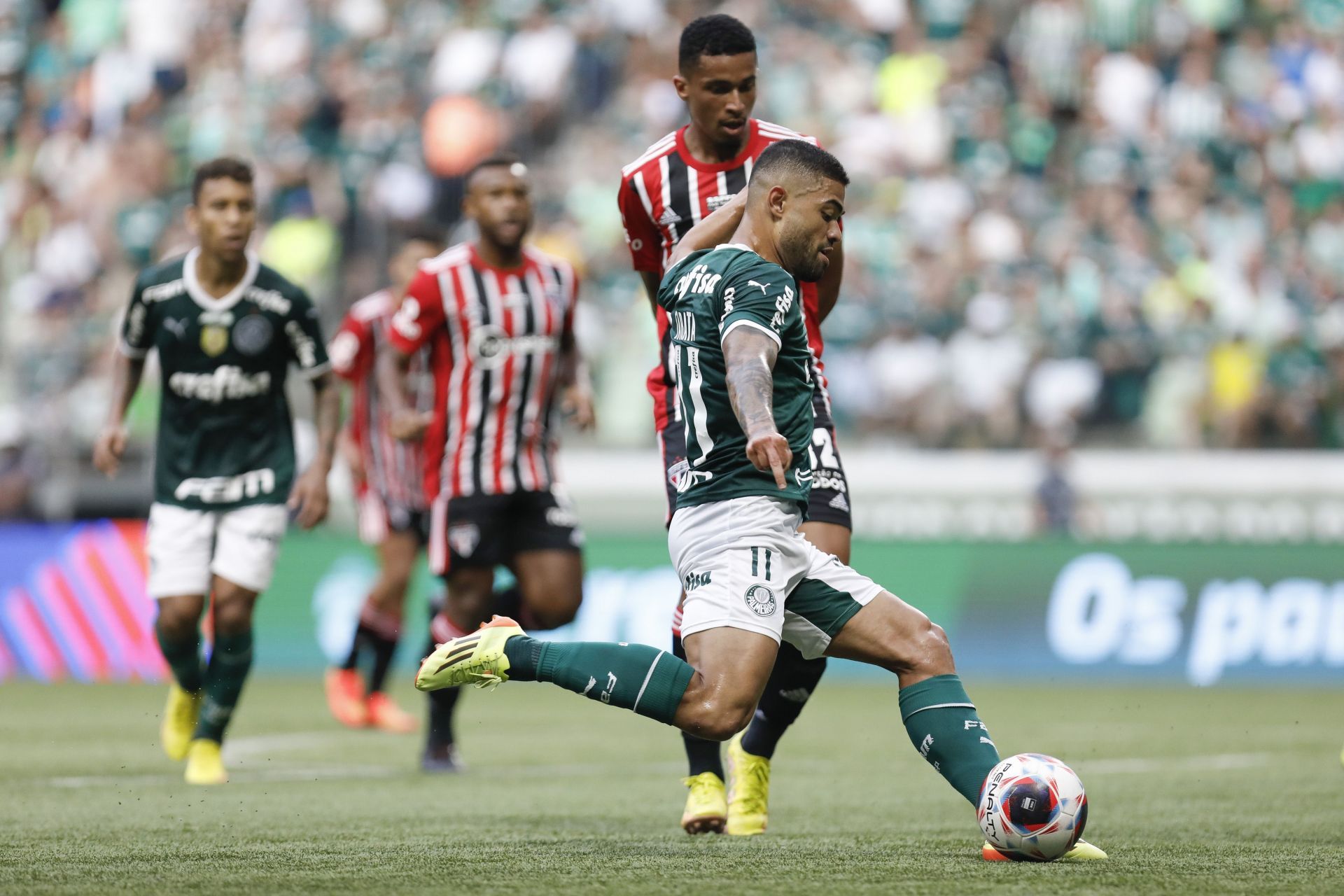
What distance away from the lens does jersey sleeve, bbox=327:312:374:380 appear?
40.0 ft

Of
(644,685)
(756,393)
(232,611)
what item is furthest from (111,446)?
(756,393)

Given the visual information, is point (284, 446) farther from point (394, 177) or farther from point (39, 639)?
point (394, 177)

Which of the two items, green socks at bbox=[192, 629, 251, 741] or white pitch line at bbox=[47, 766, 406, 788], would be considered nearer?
white pitch line at bbox=[47, 766, 406, 788]

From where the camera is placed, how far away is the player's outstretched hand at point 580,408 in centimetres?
909

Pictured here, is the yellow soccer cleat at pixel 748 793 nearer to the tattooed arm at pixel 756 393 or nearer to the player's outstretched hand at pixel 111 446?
the tattooed arm at pixel 756 393

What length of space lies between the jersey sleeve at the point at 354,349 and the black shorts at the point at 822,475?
231 inches

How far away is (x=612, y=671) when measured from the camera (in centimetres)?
565

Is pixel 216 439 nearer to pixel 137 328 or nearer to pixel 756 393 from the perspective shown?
pixel 137 328

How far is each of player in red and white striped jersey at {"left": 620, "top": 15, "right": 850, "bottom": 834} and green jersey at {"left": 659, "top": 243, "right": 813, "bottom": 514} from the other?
23.1 inches

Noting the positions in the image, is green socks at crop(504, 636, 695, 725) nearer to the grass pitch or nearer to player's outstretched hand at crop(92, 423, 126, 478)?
the grass pitch

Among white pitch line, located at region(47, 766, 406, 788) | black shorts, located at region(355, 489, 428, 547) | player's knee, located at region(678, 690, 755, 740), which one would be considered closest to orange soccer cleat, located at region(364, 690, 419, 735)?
black shorts, located at region(355, 489, 428, 547)

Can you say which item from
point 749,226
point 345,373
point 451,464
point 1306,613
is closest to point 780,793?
point 451,464

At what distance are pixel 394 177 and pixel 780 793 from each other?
13.5 metres

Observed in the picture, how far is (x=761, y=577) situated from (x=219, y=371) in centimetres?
392
